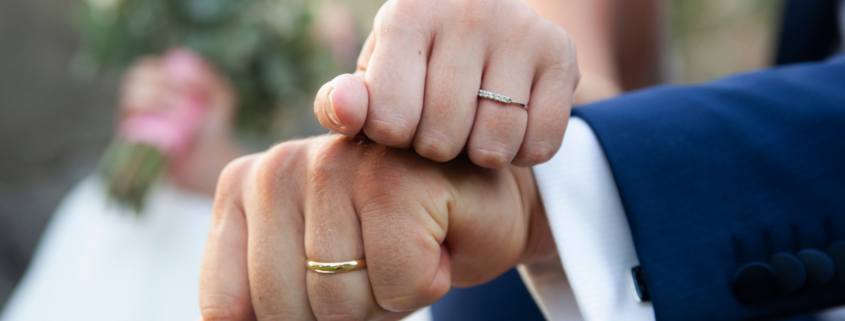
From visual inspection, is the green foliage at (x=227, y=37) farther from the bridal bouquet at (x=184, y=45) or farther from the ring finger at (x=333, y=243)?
the ring finger at (x=333, y=243)

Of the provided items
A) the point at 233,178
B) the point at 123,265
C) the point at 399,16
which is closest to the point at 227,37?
the point at 123,265

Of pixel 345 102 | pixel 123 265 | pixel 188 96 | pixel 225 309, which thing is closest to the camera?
pixel 345 102

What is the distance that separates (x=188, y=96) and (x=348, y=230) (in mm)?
1602

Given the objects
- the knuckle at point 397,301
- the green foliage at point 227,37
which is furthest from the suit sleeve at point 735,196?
the green foliage at point 227,37

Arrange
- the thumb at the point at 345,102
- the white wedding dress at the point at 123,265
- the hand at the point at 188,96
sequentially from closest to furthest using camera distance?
the thumb at the point at 345,102
the white wedding dress at the point at 123,265
the hand at the point at 188,96

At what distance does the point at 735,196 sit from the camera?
1.65ft

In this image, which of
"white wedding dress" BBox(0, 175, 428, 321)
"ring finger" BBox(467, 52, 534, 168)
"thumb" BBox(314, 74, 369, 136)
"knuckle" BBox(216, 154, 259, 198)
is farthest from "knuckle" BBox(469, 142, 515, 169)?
"white wedding dress" BBox(0, 175, 428, 321)

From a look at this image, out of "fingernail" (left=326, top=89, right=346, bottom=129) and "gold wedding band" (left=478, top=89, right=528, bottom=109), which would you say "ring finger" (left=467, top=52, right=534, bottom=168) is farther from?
"fingernail" (left=326, top=89, right=346, bottom=129)

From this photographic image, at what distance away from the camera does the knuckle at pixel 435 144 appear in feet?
1.28

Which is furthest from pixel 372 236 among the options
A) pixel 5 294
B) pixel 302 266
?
pixel 5 294

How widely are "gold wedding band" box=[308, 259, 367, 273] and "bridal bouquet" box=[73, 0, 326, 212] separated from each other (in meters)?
1.49

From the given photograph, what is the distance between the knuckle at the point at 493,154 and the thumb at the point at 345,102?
10 cm

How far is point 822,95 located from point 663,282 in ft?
0.97

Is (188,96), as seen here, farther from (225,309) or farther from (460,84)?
(460,84)
